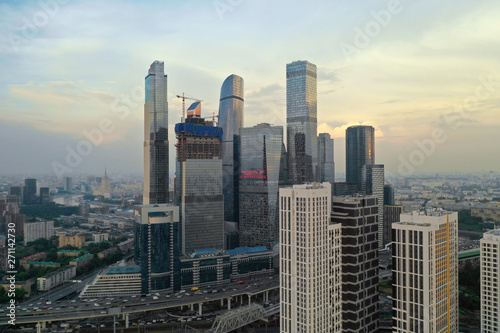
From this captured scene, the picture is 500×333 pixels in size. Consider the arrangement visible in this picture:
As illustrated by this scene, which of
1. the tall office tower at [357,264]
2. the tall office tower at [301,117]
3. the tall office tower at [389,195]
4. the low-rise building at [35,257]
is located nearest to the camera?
the tall office tower at [357,264]

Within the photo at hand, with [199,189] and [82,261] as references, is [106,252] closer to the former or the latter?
[82,261]

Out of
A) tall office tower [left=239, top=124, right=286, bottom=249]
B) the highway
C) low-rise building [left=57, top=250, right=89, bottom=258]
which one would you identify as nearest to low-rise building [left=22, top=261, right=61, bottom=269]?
low-rise building [left=57, top=250, right=89, bottom=258]

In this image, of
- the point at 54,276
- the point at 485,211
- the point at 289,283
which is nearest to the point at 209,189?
the point at 54,276

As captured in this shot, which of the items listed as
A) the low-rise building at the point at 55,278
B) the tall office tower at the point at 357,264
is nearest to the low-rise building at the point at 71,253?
the low-rise building at the point at 55,278

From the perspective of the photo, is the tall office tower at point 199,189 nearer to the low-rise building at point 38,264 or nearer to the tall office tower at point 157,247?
the tall office tower at point 157,247

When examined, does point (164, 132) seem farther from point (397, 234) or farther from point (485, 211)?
point (485, 211)

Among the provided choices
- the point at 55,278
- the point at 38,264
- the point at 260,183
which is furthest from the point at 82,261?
the point at 260,183
